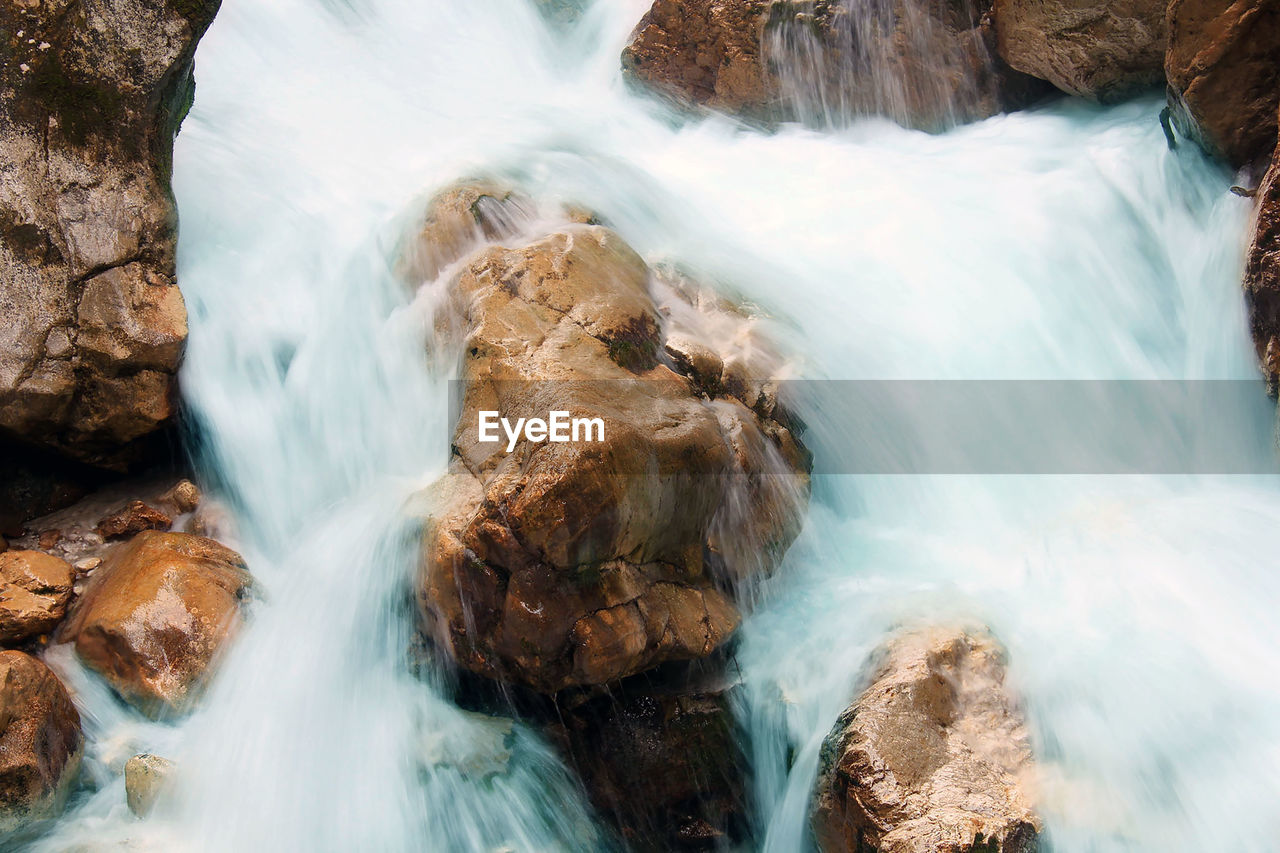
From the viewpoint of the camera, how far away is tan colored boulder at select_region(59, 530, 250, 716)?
3932 millimetres

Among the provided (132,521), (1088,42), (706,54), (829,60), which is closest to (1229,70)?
(1088,42)

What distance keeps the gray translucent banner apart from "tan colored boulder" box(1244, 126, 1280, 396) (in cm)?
Answer: 21

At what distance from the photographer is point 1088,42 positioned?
22.1ft

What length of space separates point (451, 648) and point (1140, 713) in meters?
2.61

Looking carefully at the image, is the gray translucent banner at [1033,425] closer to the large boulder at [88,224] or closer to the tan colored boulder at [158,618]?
the tan colored boulder at [158,618]

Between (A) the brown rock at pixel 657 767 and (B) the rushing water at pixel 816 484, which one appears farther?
(A) the brown rock at pixel 657 767

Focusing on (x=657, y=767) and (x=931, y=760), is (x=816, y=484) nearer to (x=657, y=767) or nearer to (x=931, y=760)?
(x=657, y=767)

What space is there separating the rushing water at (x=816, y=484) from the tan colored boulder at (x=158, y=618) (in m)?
0.11

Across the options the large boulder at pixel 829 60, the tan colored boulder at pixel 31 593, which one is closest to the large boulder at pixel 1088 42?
the large boulder at pixel 829 60

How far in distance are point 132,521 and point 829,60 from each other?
642cm

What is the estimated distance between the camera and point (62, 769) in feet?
11.9

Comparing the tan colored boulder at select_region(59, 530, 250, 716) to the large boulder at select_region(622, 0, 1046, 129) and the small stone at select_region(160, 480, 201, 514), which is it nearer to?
the small stone at select_region(160, 480, 201, 514)

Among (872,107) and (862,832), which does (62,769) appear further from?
(872,107)

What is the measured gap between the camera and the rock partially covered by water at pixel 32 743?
3.44m
